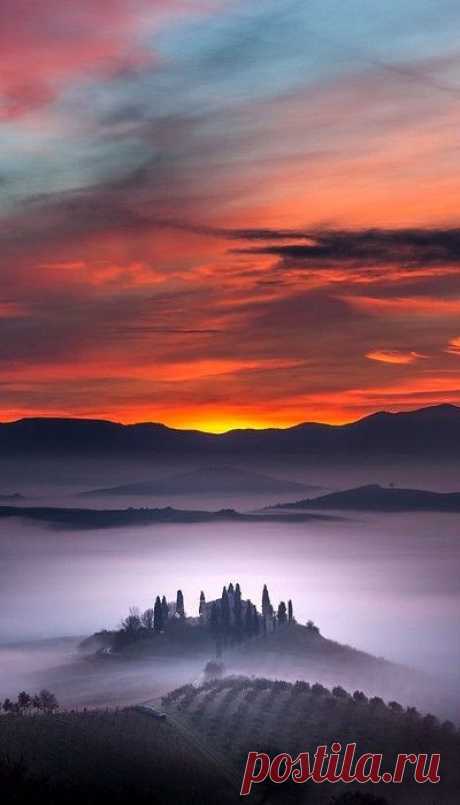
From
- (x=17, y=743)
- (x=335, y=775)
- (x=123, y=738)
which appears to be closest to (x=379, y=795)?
(x=335, y=775)

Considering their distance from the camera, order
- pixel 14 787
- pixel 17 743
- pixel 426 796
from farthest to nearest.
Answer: pixel 426 796 < pixel 17 743 < pixel 14 787

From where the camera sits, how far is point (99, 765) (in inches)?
6855

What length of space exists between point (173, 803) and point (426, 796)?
45.2 m

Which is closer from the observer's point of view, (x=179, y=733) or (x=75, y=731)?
(x=75, y=731)

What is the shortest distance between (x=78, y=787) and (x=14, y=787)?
30.1ft

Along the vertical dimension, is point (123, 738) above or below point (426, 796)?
above

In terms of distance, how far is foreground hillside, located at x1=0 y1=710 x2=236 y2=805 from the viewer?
16412cm

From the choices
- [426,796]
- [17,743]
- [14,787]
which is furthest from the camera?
[426,796]

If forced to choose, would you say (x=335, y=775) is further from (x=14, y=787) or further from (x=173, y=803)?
(x=14, y=787)

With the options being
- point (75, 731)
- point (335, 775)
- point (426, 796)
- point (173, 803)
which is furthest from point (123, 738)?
point (426, 796)

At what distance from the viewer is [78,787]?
541 feet

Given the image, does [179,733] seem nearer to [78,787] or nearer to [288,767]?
[288,767]

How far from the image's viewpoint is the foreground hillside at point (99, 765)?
164m

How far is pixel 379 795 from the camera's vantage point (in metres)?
180
